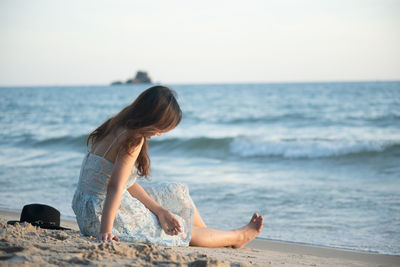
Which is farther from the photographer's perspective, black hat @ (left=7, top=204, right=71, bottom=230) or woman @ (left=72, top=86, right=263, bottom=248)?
black hat @ (left=7, top=204, right=71, bottom=230)

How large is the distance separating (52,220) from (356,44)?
25.2m

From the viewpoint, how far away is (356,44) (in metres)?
25.5

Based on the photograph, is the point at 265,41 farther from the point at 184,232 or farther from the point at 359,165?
the point at 184,232

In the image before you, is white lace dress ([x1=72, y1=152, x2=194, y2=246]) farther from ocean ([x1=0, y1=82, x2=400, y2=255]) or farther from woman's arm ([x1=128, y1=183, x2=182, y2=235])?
ocean ([x1=0, y1=82, x2=400, y2=255])

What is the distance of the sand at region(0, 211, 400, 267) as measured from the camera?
7.66 feet

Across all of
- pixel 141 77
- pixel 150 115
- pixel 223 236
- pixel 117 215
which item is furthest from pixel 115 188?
pixel 141 77

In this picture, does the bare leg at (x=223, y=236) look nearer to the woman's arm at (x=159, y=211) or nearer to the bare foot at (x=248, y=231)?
the bare foot at (x=248, y=231)

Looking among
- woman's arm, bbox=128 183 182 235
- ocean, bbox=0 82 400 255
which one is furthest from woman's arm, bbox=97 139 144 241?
ocean, bbox=0 82 400 255

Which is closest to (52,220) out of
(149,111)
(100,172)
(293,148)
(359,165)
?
(100,172)

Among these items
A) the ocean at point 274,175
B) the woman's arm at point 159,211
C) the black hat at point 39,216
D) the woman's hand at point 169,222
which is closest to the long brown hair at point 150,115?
the ocean at point 274,175

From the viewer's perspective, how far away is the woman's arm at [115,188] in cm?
268

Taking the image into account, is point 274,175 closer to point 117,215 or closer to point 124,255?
point 117,215

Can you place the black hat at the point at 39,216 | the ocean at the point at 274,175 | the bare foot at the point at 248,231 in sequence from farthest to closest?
the ocean at the point at 274,175 < the bare foot at the point at 248,231 < the black hat at the point at 39,216

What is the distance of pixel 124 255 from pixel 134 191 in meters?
0.67
